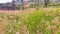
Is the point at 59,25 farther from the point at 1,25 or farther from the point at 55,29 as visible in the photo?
the point at 1,25

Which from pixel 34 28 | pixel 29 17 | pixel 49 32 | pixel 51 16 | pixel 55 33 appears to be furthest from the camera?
pixel 51 16

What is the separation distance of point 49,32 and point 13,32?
1.95ft

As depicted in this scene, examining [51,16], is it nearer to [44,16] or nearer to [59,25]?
[44,16]

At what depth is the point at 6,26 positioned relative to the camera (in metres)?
4.00

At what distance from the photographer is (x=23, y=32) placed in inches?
141

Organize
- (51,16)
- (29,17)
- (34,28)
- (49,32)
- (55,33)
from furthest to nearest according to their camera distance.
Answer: (51,16), (29,17), (34,28), (49,32), (55,33)

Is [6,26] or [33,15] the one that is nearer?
[6,26]

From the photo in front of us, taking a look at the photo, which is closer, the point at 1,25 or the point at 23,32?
the point at 23,32

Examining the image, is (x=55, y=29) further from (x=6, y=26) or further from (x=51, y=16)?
(x=51, y=16)

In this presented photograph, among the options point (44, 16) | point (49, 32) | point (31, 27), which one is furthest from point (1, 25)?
point (44, 16)

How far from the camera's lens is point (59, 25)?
3867 mm

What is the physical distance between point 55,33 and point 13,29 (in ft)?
2.53

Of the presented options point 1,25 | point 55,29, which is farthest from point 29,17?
point 55,29

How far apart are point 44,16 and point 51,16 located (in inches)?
7.1
